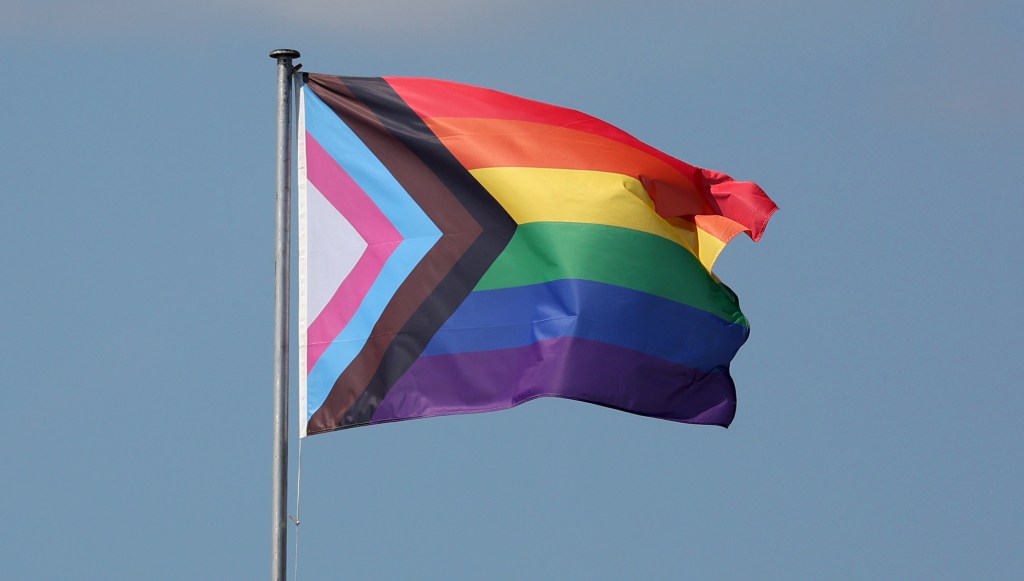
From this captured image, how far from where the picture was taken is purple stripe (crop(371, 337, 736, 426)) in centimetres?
1739

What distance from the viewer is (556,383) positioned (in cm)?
1784

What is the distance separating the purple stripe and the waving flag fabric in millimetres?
15

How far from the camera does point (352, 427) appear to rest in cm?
1706

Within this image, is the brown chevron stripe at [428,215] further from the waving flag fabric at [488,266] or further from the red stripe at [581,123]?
→ the red stripe at [581,123]

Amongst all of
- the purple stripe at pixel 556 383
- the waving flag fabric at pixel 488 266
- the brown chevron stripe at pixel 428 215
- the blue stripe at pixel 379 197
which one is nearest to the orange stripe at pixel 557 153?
the waving flag fabric at pixel 488 266

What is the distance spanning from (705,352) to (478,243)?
2.82m

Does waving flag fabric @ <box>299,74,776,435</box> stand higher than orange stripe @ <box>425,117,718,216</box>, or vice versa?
orange stripe @ <box>425,117,718,216</box>

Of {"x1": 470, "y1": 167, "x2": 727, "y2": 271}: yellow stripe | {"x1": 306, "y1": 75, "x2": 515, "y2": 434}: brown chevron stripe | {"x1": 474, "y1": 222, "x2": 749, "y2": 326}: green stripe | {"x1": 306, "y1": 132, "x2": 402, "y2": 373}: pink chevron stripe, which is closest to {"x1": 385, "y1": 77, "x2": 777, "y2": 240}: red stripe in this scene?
{"x1": 306, "y1": 75, "x2": 515, "y2": 434}: brown chevron stripe

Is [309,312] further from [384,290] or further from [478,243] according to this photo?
[478,243]

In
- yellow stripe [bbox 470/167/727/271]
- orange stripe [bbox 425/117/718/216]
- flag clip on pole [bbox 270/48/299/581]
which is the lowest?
flag clip on pole [bbox 270/48/299/581]

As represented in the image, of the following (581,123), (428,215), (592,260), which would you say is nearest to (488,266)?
(428,215)

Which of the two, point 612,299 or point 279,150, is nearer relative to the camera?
point 279,150

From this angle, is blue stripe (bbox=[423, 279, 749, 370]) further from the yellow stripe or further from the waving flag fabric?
the yellow stripe

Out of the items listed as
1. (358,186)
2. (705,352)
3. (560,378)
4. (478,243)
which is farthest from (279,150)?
(705,352)
